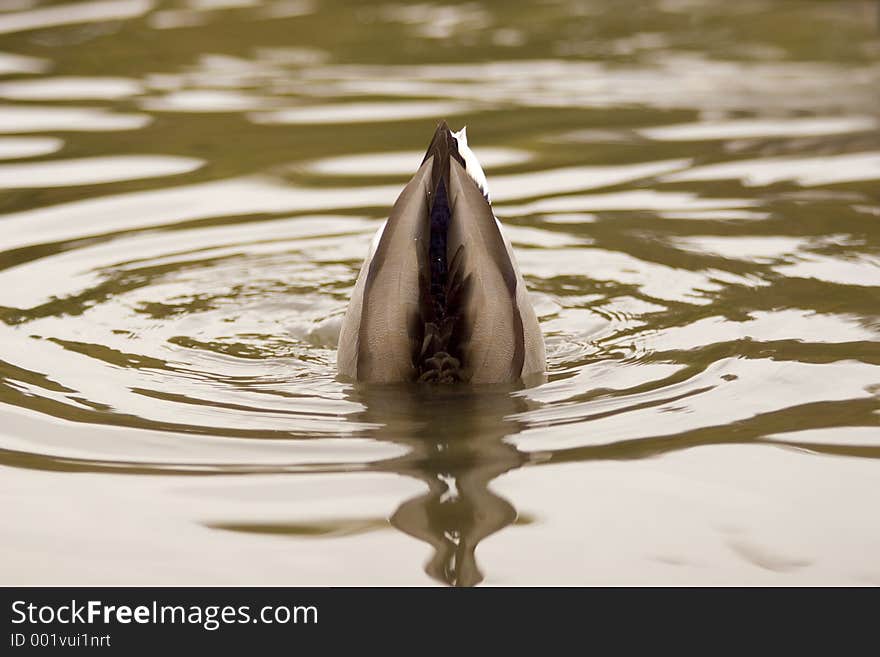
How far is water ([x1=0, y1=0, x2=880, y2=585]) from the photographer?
3084 millimetres

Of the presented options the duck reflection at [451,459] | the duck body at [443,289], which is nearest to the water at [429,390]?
the duck reflection at [451,459]

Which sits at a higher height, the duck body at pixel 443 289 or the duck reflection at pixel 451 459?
the duck body at pixel 443 289

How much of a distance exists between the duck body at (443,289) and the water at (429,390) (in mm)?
111

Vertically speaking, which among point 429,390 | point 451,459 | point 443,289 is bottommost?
point 451,459

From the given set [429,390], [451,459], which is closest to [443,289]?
[429,390]

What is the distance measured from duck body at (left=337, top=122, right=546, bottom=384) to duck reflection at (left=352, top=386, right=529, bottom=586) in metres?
0.08

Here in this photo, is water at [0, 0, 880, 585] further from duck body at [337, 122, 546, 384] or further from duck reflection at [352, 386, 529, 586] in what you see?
→ duck body at [337, 122, 546, 384]

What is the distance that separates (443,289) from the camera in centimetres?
366

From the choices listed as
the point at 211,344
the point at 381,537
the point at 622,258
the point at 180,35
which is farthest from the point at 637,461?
the point at 180,35

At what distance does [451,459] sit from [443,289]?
0.45 meters

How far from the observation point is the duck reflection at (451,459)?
9.96 feet

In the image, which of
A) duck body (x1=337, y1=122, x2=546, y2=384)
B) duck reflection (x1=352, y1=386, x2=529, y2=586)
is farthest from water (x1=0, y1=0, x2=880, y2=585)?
duck body (x1=337, y1=122, x2=546, y2=384)

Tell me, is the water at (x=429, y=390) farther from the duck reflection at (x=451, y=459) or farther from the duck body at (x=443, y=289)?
the duck body at (x=443, y=289)

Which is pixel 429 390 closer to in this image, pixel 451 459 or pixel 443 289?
pixel 443 289
